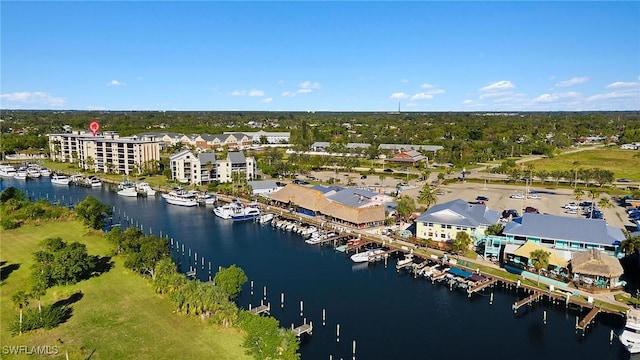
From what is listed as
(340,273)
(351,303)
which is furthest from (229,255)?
(351,303)

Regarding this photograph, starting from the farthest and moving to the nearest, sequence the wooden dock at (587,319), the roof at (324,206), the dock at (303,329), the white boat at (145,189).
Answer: the white boat at (145,189) < the roof at (324,206) < the wooden dock at (587,319) < the dock at (303,329)

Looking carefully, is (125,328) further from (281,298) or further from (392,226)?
(392,226)

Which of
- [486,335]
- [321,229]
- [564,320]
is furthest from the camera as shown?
[321,229]

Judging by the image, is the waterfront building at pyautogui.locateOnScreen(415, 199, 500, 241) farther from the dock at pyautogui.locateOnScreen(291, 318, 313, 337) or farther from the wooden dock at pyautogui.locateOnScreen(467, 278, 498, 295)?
the dock at pyautogui.locateOnScreen(291, 318, 313, 337)

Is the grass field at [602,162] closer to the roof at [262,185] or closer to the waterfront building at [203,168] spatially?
the roof at [262,185]

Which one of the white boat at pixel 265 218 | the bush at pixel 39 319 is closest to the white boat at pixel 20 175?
the white boat at pixel 265 218
